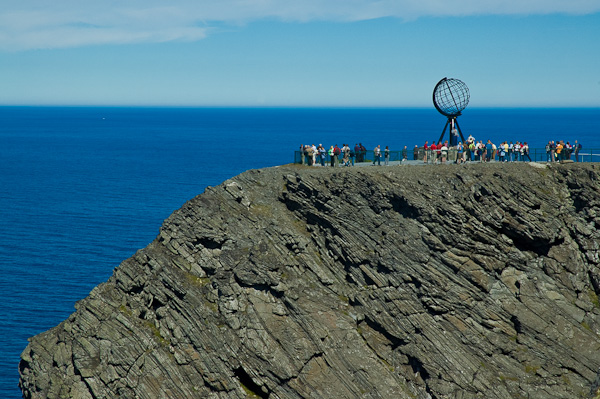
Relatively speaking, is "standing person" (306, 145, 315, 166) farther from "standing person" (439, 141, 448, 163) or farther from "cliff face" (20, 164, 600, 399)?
"standing person" (439, 141, 448, 163)

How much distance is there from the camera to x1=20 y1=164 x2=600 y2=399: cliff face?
3894 centimetres

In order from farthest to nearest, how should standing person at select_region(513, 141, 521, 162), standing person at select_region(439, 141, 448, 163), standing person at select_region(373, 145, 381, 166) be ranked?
standing person at select_region(513, 141, 521, 162), standing person at select_region(373, 145, 381, 166), standing person at select_region(439, 141, 448, 163)

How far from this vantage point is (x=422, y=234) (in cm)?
4078

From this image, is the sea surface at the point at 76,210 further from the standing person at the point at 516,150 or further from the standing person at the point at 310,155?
the standing person at the point at 516,150

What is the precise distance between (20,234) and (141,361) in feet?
162

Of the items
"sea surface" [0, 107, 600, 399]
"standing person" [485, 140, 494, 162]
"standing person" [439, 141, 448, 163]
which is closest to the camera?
"standing person" [439, 141, 448, 163]

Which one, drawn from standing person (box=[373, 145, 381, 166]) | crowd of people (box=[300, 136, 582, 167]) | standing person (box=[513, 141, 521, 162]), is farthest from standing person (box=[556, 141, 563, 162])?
standing person (box=[373, 145, 381, 166])

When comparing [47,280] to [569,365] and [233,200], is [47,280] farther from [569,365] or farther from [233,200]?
[569,365]

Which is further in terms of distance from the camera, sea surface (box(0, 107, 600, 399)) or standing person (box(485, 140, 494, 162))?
sea surface (box(0, 107, 600, 399))

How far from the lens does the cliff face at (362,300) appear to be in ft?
128

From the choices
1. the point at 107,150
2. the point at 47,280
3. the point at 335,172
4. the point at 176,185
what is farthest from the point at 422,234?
the point at 107,150

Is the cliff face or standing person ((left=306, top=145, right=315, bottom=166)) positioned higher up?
standing person ((left=306, top=145, right=315, bottom=166))

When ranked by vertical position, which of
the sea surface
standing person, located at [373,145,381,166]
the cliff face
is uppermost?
standing person, located at [373,145,381,166]

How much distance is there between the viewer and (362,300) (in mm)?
40906
